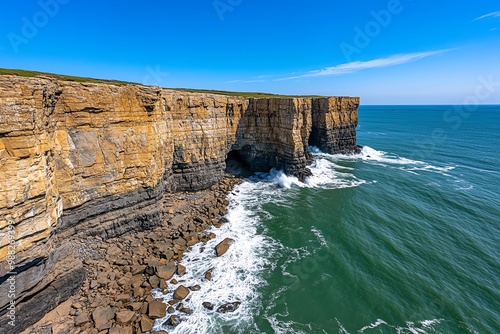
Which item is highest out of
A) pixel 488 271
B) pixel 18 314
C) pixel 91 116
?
pixel 91 116

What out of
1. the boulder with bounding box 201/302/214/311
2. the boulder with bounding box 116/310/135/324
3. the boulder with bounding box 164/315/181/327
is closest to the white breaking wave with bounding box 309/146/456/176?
the boulder with bounding box 201/302/214/311

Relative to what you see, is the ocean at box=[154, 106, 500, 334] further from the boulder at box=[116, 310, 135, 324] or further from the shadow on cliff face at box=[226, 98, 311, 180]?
the shadow on cliff face at box=[226, 98, 311, 180]

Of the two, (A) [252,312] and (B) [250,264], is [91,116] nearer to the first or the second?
(B) [250,264]

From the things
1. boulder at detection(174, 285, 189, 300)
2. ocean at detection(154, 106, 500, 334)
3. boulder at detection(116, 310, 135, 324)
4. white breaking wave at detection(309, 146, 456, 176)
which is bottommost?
ocean at detection(154, 106, 500, 334)

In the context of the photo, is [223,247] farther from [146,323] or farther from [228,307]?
[146,323]

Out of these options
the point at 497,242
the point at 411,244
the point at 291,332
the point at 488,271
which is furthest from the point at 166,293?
the point at 497,242

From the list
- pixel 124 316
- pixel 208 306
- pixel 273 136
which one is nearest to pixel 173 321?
pixel 208 306
